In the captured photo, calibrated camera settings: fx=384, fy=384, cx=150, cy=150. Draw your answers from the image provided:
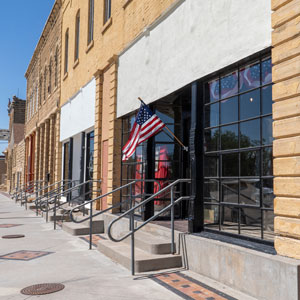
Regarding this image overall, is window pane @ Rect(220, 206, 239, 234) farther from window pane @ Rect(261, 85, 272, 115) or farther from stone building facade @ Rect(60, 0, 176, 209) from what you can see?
stone building facade @ Rect(60, 0, 176, 209)

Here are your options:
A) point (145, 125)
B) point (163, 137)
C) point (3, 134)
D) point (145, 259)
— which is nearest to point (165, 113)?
point (163, 137)

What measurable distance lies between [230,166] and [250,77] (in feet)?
7.86

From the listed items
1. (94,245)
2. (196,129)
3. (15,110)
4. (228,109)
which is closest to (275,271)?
(196,129)

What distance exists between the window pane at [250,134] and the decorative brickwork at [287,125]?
7.26 feet

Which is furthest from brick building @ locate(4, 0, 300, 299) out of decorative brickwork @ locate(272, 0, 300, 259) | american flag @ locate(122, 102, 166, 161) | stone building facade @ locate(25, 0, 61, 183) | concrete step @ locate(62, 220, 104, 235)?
stone building facade @ locate(25, 0, 61, 183)

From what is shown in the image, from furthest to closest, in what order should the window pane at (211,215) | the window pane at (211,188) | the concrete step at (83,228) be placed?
the concrete step at (83,228) → the window pane at (211,188) → the window pane at (211,215)

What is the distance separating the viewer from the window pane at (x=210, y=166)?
289 inches

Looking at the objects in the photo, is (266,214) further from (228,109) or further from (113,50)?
(113,50)

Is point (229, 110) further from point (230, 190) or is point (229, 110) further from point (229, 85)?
point (230, 190)

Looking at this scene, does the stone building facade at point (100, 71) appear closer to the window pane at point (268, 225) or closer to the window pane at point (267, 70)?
the window pane at point (267, 70)

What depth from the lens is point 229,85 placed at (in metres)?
6.84

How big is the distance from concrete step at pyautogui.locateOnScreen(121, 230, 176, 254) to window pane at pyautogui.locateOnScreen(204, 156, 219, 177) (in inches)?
59.1

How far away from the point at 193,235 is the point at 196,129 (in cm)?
190

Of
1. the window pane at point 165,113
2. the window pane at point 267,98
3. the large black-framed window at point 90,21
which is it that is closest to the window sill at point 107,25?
the large black-framed window at point 90,21
